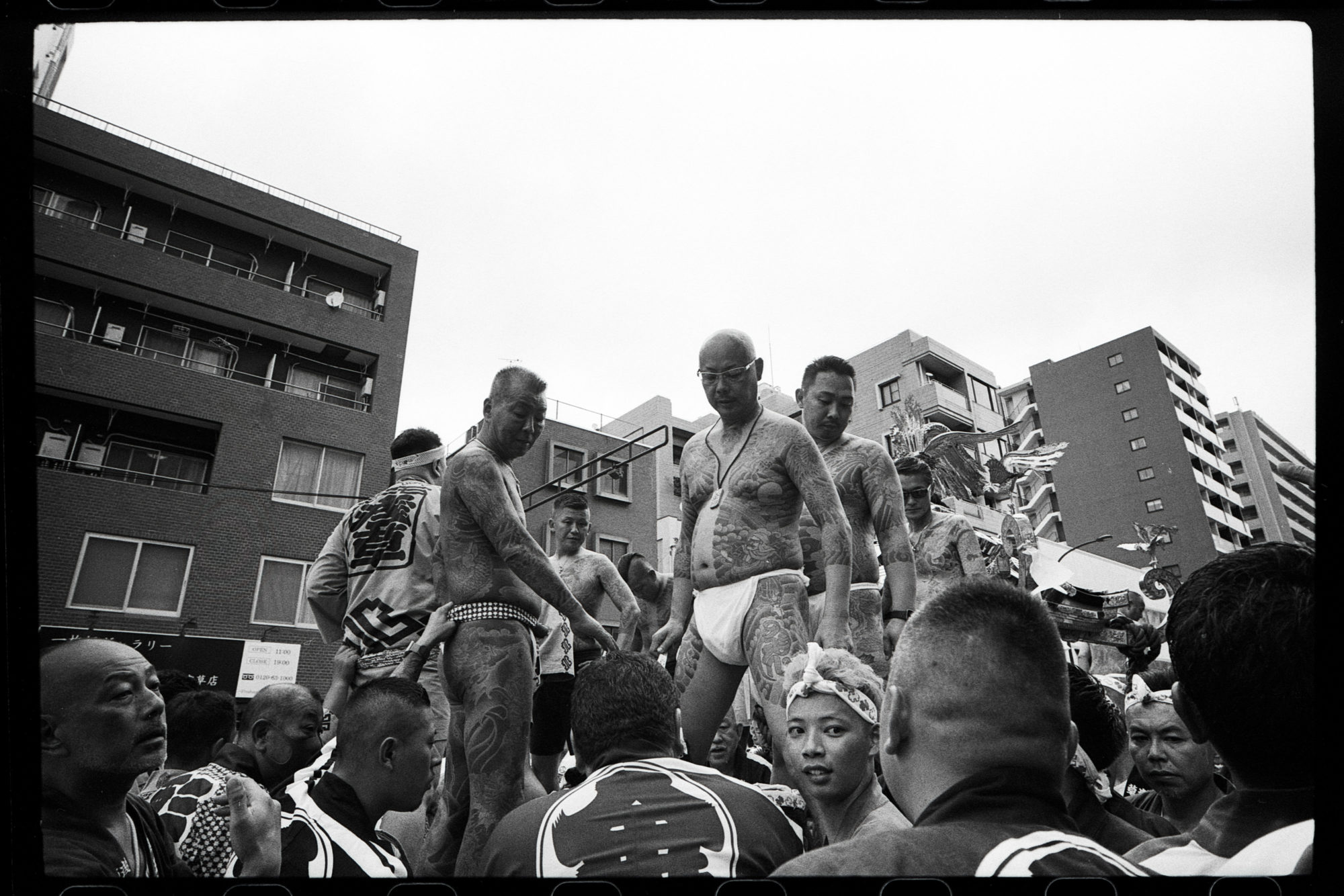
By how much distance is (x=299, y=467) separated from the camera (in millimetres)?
18266

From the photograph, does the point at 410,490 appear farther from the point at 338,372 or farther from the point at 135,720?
the point at 338,372

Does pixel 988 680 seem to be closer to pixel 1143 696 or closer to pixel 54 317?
pixel 1143 696

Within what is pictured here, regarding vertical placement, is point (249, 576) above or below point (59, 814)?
above

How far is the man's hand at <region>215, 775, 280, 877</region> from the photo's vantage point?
2072mm

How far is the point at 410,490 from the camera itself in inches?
173

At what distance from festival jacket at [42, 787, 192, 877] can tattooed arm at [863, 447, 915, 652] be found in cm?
362

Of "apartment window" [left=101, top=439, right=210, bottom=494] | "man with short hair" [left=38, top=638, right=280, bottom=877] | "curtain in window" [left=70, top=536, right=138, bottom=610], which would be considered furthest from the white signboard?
"man with short hair" [left=38, top=638, right=280, bottom=877]

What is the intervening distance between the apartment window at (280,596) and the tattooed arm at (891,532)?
15.3 meters

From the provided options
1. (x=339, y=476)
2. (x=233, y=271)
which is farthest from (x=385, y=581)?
(x=233, y=271)

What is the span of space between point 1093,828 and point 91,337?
20037 mm

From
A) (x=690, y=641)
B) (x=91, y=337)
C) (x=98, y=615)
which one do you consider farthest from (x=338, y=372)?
(x=690, y=641)

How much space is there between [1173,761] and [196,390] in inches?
759

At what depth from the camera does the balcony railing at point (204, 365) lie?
16.9 meters

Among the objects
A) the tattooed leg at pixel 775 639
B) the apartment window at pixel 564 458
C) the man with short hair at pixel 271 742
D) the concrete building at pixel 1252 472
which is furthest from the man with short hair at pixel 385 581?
the concrete building at pixel 1252 472
